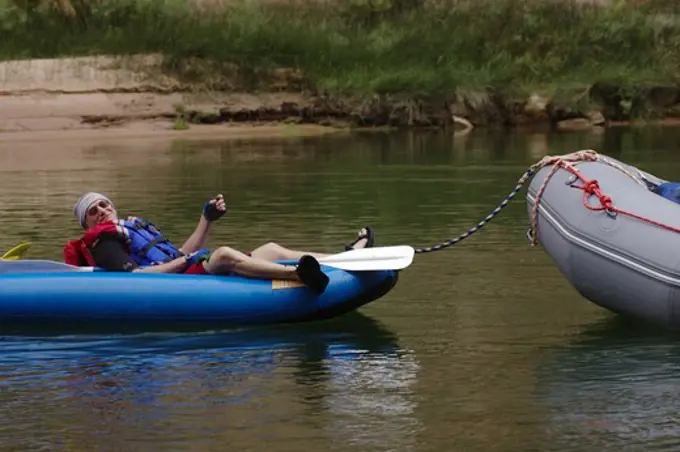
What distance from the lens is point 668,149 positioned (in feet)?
83.6

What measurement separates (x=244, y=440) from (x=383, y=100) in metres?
25.9

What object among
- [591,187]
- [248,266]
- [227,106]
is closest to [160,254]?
[248,266]

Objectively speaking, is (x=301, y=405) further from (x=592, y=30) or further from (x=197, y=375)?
(x=592, y=30)

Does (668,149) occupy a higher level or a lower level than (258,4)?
lower

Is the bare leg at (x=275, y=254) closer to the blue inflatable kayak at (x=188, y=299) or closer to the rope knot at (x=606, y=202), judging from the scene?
the blue inflatable kayak at (x=188, y=299)

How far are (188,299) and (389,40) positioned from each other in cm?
2479

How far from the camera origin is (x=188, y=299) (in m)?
9.49

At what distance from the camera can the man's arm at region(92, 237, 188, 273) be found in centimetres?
971

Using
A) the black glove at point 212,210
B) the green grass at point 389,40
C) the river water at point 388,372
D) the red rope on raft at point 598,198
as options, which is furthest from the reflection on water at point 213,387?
the green grass at point 389,40

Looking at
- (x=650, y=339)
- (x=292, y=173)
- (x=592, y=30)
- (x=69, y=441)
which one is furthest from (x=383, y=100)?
(x=69, y=441)

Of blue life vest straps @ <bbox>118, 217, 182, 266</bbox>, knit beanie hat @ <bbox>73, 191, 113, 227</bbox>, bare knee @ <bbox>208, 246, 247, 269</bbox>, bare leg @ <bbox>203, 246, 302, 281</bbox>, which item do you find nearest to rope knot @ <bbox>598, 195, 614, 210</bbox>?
bare leg @ <bbox>203, 246, 302, 281</bbox>

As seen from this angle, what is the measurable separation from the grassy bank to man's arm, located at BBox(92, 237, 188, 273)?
2163 centimetres

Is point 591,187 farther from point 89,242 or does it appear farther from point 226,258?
point 89,242

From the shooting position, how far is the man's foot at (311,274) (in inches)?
364
